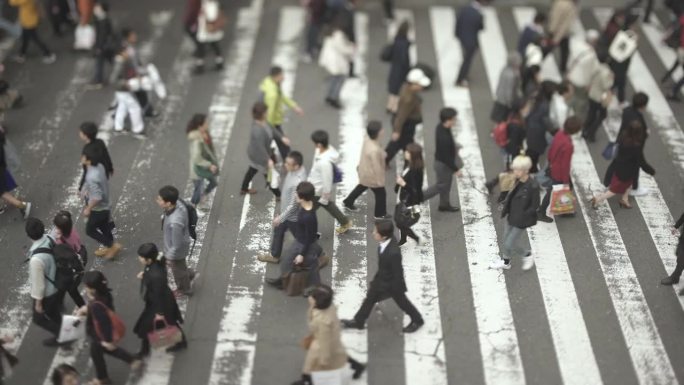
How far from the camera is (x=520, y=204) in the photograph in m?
9.78

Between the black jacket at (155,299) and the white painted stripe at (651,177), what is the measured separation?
6405 millimetres

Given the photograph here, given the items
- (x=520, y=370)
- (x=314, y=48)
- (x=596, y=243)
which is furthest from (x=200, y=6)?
(x=520, y=370)

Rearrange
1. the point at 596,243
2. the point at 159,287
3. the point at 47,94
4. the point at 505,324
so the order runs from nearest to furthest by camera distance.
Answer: the point at 159,287 → the point at 505,324 → the point at 596,243 → the point at 47,94

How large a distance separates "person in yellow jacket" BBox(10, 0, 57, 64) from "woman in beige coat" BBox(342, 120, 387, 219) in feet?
26.2

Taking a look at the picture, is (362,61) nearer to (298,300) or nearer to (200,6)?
(200,6)

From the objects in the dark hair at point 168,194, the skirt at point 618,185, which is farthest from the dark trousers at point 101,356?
the skirt at point 618,185

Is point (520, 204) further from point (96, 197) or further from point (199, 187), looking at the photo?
point (96, 197)

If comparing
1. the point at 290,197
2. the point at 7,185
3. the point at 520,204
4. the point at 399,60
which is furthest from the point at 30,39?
the point at 520,204

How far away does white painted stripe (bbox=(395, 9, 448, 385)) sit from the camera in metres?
9.05

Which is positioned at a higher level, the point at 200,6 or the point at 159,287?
the point at 200,6

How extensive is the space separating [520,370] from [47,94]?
10162 millimetres

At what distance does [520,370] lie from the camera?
9.08 metres

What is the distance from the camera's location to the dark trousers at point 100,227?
1026 centimetres

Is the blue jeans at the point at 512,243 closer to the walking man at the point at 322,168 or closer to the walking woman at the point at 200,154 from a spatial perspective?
the walking man at the point at 322,168
